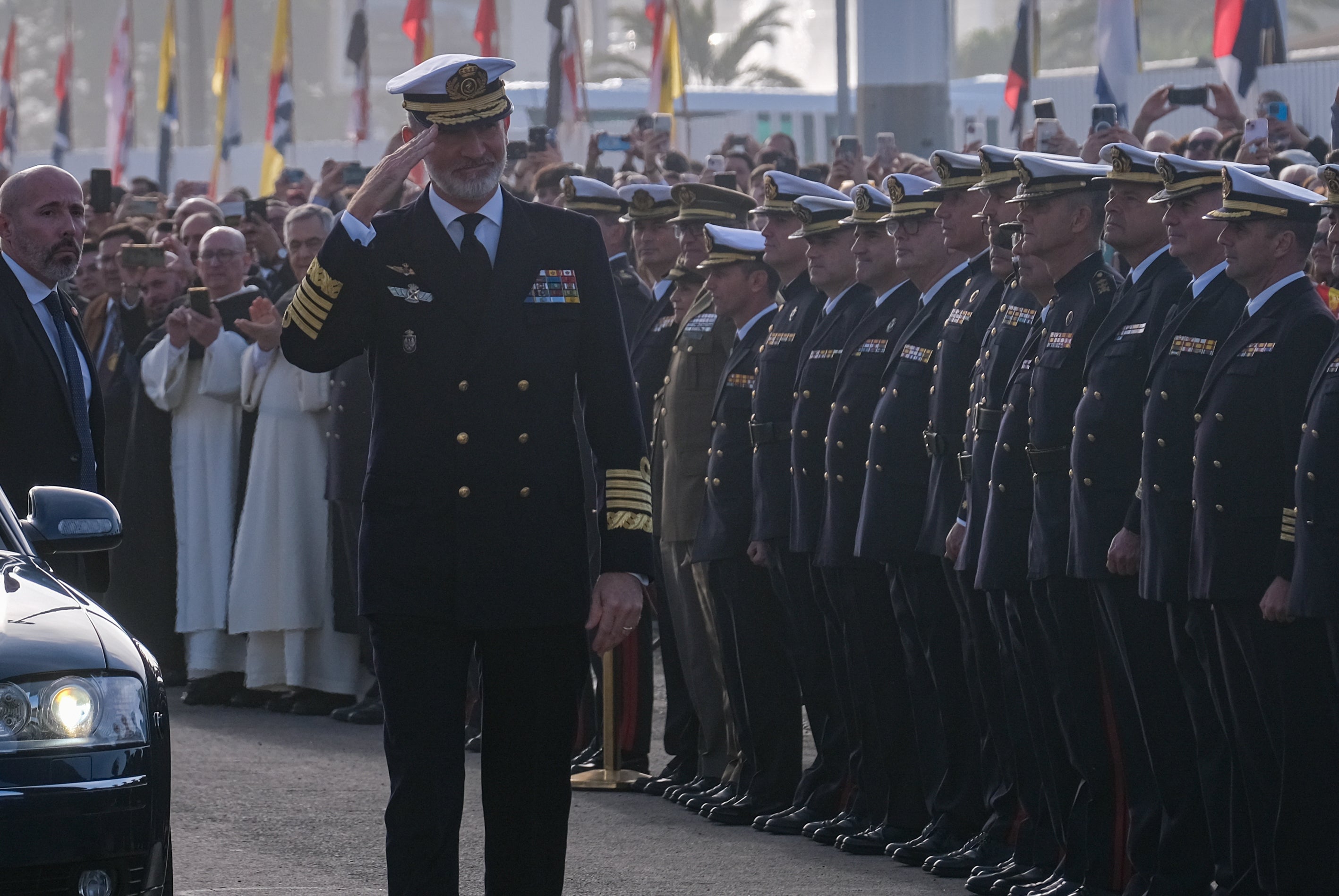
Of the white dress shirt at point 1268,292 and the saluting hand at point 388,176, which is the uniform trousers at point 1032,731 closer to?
the white dress shirt at point 1268,292

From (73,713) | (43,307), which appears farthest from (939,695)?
(73,713)

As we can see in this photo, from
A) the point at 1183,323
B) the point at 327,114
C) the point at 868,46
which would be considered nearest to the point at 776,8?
the point at 868,46

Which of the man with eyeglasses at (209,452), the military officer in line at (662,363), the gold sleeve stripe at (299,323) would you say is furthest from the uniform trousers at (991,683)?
the man with eyeglasses at (209,452)

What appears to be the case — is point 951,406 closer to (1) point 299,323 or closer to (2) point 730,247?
(2) point 730,247

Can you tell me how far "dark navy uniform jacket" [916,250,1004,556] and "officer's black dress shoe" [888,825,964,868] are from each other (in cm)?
91

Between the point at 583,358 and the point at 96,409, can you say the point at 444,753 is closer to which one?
the point at 583,358

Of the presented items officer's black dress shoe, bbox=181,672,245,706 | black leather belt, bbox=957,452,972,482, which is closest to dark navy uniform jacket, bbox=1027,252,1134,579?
black leather belt, bbox=957,452,972,482

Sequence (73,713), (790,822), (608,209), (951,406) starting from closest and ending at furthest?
(73,713) < (951,406) < (790,822) < (608,209)

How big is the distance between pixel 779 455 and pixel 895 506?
83 centimetres

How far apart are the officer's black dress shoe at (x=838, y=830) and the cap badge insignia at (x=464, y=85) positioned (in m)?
3.52

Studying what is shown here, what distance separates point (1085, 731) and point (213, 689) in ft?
20.6

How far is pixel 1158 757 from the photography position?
22.2 feet

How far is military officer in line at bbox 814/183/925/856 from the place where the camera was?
7.96 metres

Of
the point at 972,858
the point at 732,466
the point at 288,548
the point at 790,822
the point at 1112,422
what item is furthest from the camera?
the point at 288,548
